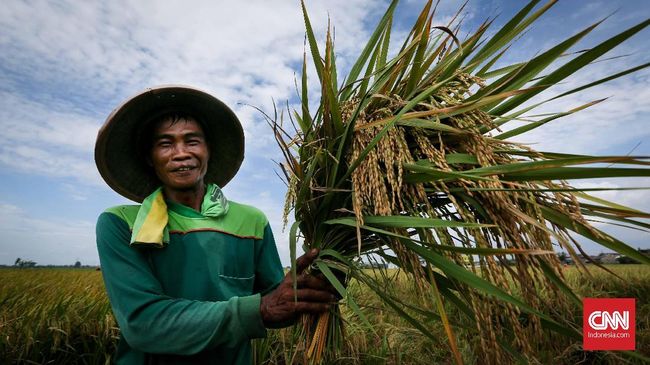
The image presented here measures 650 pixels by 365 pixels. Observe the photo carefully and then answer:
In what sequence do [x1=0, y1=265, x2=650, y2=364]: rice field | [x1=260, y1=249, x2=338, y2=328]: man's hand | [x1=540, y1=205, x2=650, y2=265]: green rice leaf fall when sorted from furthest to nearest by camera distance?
[x1=0, y1=265, x2=650, y2=364]: rice field, [x1=260, y1=249, x2=338, y2=328]: man's hand, [x1=540, y1=205, x2=650, y2=265]: green rice leaf

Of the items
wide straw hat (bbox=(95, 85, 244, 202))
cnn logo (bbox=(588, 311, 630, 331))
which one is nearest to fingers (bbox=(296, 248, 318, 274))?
wide straw hat (bbox=(95, 85, 244, 202))

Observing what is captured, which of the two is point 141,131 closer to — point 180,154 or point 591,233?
point 180,154

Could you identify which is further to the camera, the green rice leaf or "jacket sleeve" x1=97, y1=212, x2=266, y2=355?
"jacket sleeve" x1=97, y1=212, x2=266, y2=355

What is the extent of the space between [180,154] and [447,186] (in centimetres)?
141

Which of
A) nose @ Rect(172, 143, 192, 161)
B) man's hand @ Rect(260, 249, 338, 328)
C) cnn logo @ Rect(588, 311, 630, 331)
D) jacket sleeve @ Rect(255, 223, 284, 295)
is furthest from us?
jacket sleeve @ Rect(255, 223, 284, 295)

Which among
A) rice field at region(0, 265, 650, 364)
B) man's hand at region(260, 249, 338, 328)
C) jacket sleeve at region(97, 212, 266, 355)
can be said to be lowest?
rice field at region(0, 265, 650, 364)

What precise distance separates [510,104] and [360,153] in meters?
0.72

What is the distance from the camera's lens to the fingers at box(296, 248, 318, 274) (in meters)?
1.80

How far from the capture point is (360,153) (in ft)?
5.34

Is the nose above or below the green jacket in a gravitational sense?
above

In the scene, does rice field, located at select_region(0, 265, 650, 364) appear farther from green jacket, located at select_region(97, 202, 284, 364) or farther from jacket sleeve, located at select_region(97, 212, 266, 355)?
jacket sleeve, located at select_region(97, 212, 266, 355)

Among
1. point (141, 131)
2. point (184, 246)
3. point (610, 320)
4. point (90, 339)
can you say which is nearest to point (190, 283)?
point (184, 246)

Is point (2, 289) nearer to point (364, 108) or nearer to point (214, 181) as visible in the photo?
point (214, 181)

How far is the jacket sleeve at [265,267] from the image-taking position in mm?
2482
